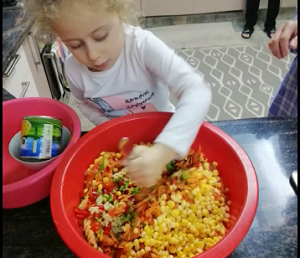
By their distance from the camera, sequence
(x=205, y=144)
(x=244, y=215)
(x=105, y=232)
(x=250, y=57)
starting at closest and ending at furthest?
(x=244, y=215) → (x=105, y=232) → (x=205, y=144) → (x=250, y=57)

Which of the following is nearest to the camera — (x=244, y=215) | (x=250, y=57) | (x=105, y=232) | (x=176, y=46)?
(x=244, y=215)

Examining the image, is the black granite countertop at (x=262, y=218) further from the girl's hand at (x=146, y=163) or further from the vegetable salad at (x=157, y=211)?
the girl's hand at (x=146, y=163)

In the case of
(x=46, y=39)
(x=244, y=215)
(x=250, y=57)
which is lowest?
(x=250, y=57)

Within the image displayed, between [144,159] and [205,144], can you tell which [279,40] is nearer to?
[205,144]

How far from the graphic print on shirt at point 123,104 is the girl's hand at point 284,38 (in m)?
0.44

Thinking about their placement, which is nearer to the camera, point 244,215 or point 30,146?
point 244,215

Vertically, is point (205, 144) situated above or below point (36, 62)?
above

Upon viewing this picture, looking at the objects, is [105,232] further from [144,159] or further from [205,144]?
[205,144]

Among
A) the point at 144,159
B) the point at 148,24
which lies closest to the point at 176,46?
the point at 148,24

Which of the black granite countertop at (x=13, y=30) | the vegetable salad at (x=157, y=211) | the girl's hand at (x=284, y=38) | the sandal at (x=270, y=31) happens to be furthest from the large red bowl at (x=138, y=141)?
the sandal at (x=270, y=31)

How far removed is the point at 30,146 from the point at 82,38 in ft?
1.06

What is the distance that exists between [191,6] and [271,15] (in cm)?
87

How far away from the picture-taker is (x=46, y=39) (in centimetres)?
101

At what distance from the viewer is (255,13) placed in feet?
9.97
